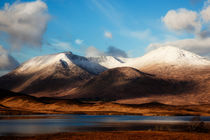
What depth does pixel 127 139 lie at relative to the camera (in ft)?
163

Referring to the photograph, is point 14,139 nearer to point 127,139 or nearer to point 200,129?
point 127,139

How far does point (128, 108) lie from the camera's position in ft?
642

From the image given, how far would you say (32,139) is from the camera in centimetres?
4928

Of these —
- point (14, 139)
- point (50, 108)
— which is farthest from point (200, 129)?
point (50, 108)

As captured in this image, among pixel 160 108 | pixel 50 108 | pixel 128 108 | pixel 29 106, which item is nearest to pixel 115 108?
pixel 128 108

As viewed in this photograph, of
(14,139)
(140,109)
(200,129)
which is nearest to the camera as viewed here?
(14,139)

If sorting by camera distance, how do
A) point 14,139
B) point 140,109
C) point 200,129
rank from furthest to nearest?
point 140,109 → point 200,129 → point 14,139

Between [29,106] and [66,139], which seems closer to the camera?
[66,139]

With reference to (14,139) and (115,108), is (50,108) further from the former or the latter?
(14,139)

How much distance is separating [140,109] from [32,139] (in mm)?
147757

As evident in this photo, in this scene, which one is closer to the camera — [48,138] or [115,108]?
[48,138]

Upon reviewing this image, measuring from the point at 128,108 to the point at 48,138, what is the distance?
148 metres

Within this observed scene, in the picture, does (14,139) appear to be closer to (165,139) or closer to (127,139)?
(127,139)

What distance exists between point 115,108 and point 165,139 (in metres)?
149
